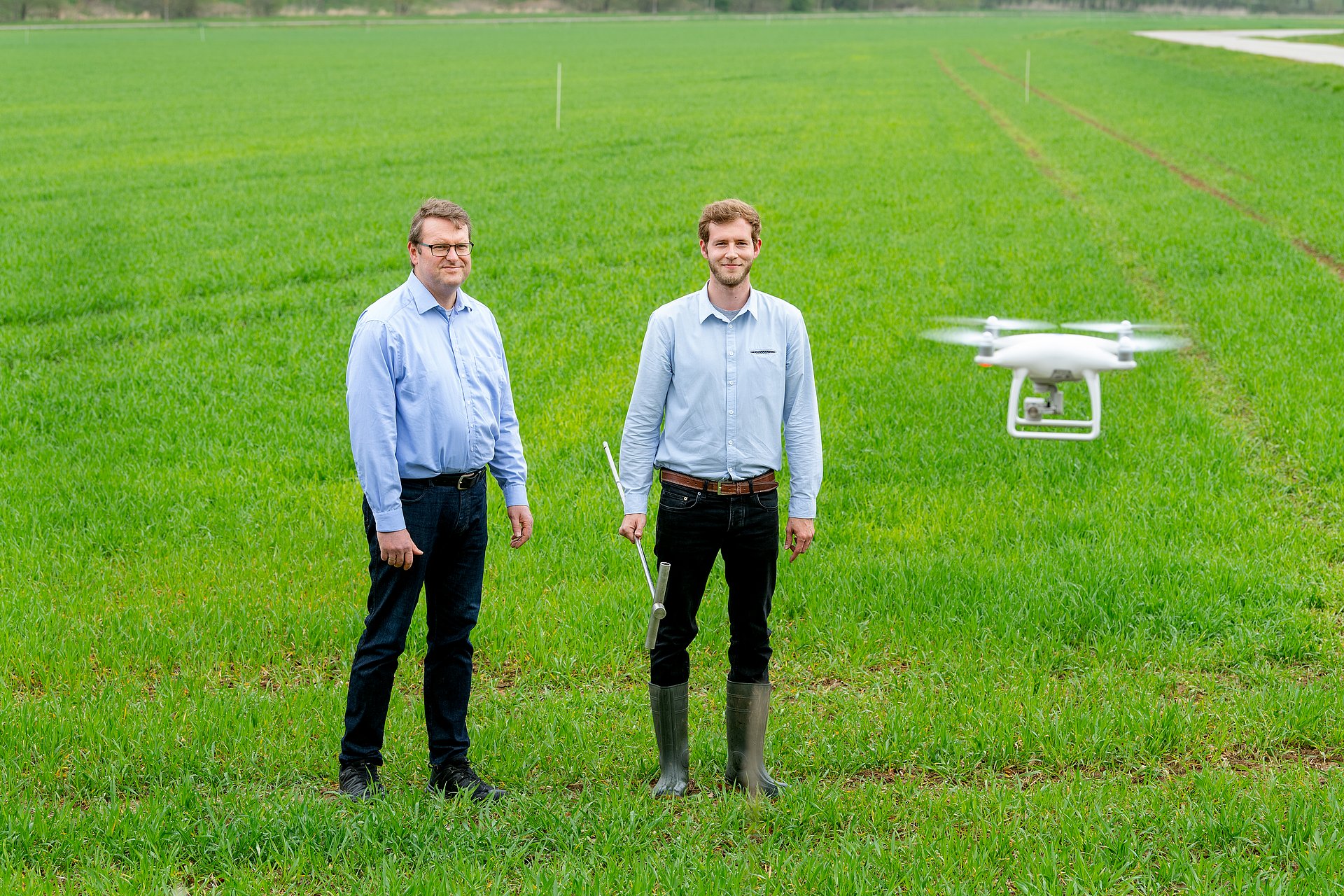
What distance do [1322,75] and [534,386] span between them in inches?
1619

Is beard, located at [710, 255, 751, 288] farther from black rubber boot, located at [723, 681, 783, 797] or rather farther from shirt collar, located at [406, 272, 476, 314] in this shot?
black rubber boot, located at [723, 681, 783, 797]

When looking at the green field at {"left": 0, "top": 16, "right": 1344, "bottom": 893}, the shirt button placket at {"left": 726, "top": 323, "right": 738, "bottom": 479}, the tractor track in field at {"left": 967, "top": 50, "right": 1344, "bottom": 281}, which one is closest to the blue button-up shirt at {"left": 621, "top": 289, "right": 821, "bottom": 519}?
the shirt button placket at {"left": 726, "top": 323, "right": 738, "bottom": 479}

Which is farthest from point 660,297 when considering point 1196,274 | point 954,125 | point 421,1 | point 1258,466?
point 421,1

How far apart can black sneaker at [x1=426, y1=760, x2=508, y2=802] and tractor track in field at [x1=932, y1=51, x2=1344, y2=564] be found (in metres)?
5.02

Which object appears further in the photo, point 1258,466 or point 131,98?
point 131,98

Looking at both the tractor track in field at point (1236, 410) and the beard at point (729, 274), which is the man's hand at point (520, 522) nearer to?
the beard at point (729, 274)

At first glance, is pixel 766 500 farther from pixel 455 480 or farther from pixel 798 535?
pixel 455 480

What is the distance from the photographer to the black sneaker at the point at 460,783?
5.05 metres

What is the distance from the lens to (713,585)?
7.39 metres

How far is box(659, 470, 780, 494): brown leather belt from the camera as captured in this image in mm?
4945

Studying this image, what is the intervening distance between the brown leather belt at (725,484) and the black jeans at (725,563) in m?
0.02

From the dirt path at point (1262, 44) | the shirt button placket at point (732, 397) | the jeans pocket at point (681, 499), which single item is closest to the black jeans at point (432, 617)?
the jeans pocket at point (681, 499)

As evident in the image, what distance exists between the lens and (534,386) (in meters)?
11.5

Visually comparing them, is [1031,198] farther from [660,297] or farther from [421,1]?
[421,1]
